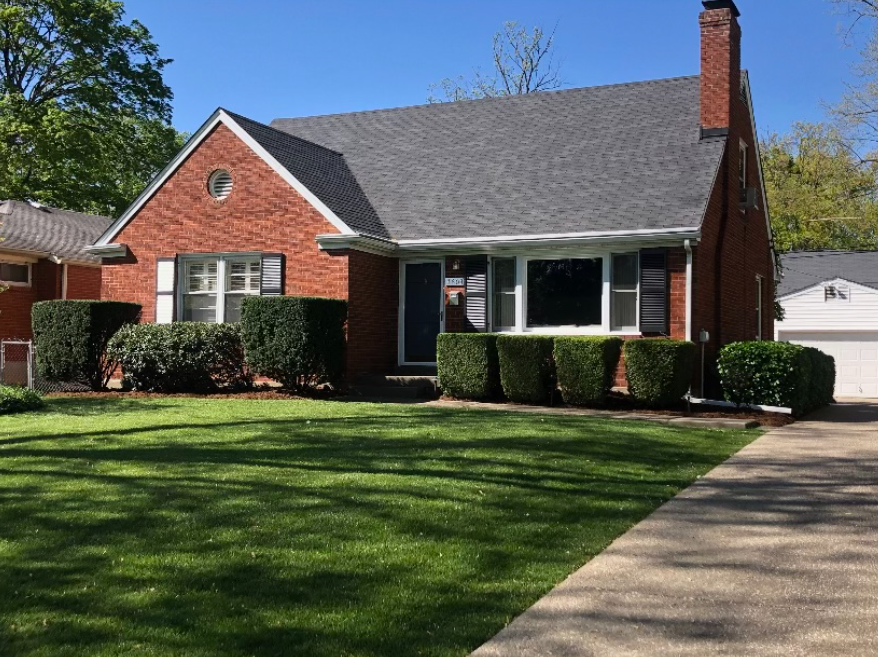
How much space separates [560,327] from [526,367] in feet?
6.95

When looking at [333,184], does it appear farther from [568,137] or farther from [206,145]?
[568,137]

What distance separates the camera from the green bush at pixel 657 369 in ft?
46.5

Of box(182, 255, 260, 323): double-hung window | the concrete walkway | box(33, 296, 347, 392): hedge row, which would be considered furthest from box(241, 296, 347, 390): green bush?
the concrete walkway

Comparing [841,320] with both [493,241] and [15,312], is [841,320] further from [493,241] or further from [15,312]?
[15,312]

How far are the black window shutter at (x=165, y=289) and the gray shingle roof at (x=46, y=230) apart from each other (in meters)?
6.18

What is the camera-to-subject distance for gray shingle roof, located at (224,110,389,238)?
17.5m

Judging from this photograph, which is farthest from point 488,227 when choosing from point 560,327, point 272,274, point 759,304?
point 759,304

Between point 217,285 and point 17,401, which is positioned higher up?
point 217,285

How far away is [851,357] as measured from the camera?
→ 1136 inches

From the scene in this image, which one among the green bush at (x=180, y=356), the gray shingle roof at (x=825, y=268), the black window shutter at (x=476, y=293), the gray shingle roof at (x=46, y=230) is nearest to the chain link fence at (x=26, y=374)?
the green bush at (x=180, y=356)

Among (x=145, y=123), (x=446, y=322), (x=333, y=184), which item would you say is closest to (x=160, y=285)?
(x=333, y=184)

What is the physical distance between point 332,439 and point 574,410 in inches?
224

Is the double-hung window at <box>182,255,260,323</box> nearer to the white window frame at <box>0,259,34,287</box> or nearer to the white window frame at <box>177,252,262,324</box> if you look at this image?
the white window frame at <box>177,252,262,324</box>

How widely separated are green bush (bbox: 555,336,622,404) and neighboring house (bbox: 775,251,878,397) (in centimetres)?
1688
